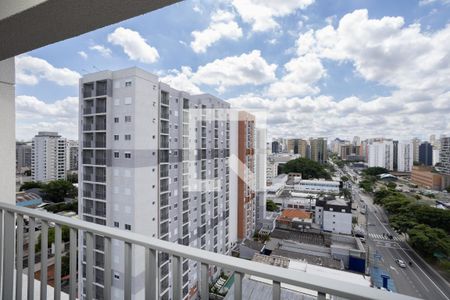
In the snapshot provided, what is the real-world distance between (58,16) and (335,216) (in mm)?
4850

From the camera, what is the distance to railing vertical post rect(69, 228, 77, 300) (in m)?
0.59

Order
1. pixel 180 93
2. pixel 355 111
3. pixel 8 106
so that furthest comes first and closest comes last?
1. pixel 180 93
2. pixel 355 111
3. pixel 8 106

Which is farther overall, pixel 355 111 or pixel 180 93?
pixel 180 93

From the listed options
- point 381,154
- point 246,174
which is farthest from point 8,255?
point 246,174

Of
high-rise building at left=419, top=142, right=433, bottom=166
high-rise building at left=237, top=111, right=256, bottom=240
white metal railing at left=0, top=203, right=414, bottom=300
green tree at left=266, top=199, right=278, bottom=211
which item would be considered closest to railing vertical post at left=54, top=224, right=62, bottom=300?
white metal railing at left=0, top=203, right=414, bottom=300

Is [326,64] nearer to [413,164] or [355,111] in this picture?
[355,111]

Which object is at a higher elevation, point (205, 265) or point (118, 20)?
point (118, 20)

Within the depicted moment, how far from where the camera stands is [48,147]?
Result: 254 cm

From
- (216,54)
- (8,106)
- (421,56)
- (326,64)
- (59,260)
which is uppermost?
(216,54)

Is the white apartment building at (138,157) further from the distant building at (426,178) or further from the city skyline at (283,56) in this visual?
the distant building at (426,178)

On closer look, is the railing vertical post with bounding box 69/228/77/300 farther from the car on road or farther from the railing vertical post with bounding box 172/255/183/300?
the car on road

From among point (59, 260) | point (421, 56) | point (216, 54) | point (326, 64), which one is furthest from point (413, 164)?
point (59, 260)

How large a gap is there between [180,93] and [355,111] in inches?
139

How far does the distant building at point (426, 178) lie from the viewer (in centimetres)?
196
